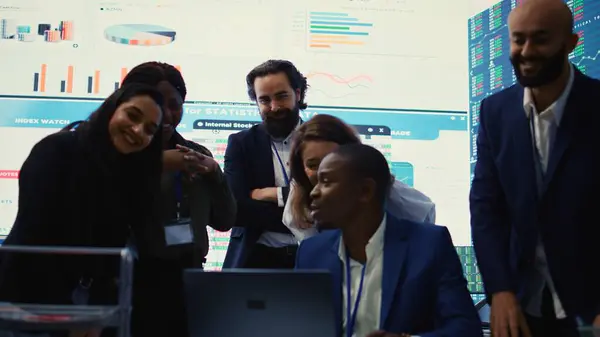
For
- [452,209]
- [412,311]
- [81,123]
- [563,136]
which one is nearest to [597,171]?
[563,136]

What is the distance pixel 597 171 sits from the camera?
1.61 meters

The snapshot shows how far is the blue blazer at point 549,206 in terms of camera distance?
1590 millimetres

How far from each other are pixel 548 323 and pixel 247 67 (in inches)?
103

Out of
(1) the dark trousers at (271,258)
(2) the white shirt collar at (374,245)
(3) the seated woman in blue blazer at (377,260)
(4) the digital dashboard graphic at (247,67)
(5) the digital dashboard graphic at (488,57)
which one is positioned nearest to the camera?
(3) the seated woman in blue blazer at (377,260)

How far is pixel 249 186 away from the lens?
103 inches

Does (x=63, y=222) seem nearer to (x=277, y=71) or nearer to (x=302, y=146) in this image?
(x=302, y=146)

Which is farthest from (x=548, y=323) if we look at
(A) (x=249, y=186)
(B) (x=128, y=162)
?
(A) (x=249, y=186)

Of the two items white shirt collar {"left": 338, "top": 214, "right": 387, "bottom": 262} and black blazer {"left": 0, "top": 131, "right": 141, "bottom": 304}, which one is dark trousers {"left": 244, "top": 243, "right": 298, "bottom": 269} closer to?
white shirt collar {"left": 338, "top": 214, "right": 387, "bottom": 262}

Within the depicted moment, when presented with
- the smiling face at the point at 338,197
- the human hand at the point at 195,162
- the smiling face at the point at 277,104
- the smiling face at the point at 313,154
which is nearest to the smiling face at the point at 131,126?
the human hand at the point at 195,162

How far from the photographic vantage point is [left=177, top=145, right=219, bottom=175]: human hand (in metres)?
1.98

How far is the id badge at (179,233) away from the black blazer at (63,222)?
14cm

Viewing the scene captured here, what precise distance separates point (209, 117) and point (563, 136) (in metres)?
2.52

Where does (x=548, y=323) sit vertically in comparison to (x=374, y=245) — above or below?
below

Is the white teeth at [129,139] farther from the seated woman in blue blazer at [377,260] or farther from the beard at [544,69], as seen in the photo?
the beard at [544,69]
